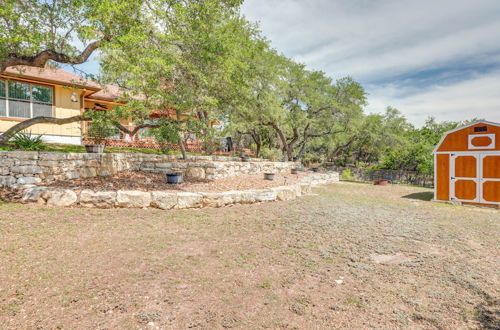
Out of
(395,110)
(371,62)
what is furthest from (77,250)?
(395,110)

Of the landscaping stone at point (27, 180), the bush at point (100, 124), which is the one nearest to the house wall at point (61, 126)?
the bush at point (100, 124)

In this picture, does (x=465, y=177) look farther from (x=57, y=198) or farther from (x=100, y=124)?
(x=100, y=124)

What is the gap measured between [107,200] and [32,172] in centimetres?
261

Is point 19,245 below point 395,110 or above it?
below

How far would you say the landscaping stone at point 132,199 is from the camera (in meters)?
6.09

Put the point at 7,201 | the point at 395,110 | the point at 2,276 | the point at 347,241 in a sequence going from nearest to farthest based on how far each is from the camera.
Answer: the point at 2,276 → the point at 347,241 → the point at 7,201 → the point at 395,110

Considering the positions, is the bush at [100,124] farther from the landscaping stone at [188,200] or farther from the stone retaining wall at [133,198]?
the landscaping stone at [188,200]

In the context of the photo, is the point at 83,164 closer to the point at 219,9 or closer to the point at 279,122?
the point at 219,9

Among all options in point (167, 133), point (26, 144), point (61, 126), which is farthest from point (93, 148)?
point (61, 126)

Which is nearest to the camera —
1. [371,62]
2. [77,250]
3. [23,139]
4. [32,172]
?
[77,250]

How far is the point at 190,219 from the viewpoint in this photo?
573cm

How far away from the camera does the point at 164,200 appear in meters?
6.38

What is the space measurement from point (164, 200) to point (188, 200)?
634 mm

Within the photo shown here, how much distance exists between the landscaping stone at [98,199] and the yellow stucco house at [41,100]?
6.92m
